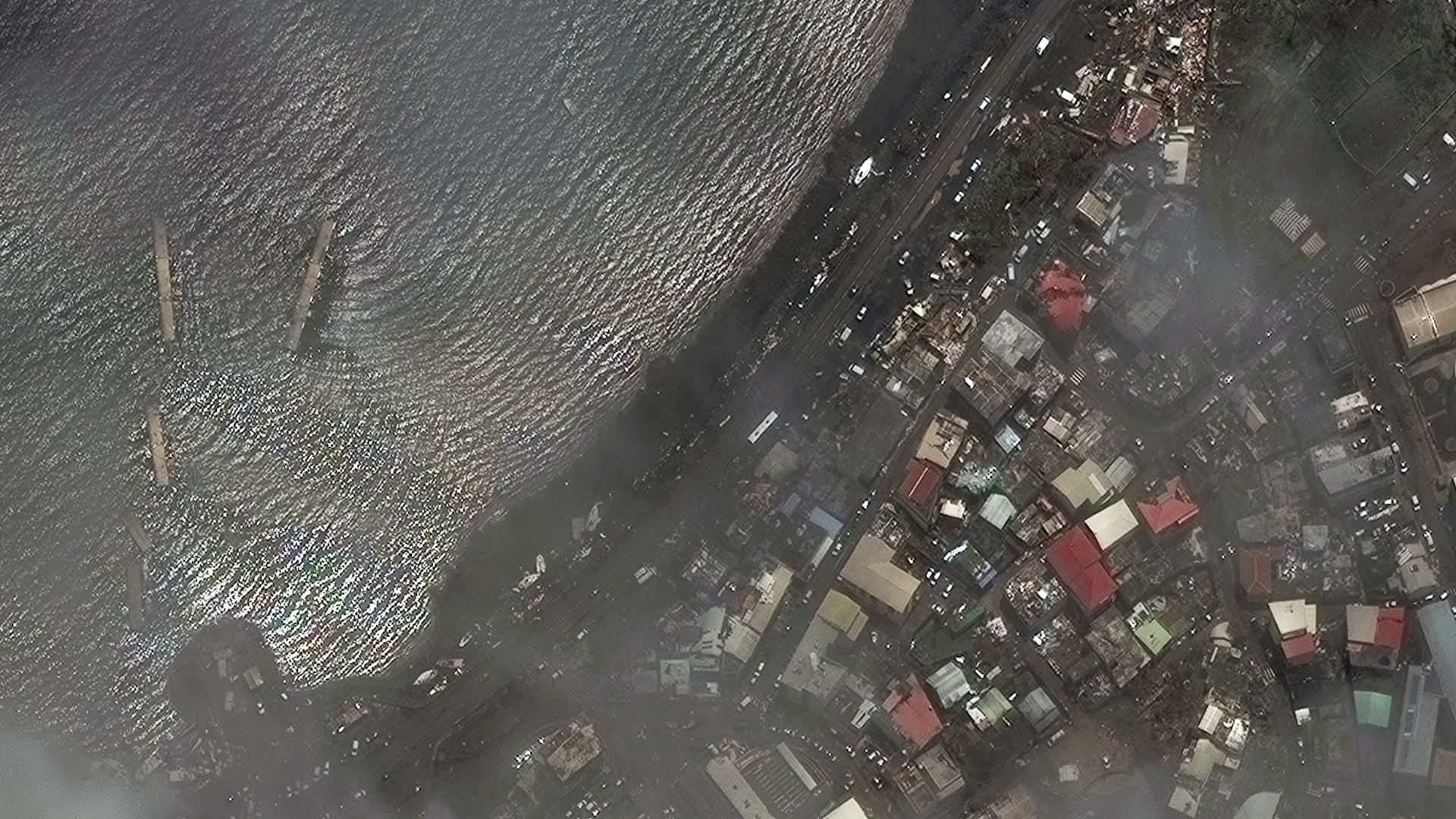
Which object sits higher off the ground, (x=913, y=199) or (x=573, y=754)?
(x=913, y=199)

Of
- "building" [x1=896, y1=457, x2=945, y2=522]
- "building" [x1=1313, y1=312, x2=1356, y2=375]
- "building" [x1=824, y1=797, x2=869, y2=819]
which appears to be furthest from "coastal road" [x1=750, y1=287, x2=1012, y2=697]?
"building" [x1=1313, y1=312, x2=1356, y2=375]

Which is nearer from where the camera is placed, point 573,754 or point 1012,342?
point 1012,342

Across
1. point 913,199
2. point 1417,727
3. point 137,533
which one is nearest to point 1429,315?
point 1417,727

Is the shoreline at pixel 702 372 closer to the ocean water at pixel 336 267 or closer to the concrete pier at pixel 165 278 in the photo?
the ocean water at pixel 336 267

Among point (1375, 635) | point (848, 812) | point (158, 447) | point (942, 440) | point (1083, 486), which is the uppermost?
point (158, 447)

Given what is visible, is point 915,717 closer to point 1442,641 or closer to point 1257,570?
point 1257,570

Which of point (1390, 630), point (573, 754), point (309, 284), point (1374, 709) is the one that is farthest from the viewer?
point (309, 284)

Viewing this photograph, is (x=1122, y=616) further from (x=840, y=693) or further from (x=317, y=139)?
(x=317, y=139)

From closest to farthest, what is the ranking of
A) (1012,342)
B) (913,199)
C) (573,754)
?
(1012,342)
(573,754)
(913,199)

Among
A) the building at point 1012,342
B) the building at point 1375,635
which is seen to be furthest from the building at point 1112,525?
the building at point 1375,635
